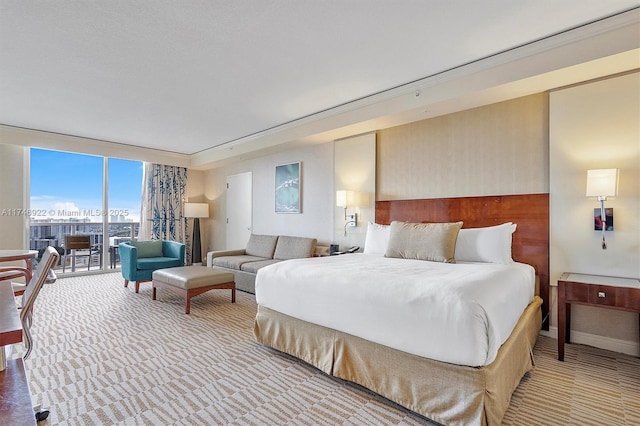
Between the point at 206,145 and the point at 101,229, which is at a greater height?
the point at 206,145

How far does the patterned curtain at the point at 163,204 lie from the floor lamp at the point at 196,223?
16cm

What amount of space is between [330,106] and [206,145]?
341 centimetres

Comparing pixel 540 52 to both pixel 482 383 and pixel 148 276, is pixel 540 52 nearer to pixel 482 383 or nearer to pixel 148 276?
pixel 482 383

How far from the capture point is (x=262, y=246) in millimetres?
5723

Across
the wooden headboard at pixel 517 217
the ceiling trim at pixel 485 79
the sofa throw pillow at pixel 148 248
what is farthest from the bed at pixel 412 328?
the sofa throw pillow at pixel 148 248

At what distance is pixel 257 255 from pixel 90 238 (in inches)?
135

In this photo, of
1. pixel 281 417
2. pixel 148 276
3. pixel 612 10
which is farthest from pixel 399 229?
pixel 148 276

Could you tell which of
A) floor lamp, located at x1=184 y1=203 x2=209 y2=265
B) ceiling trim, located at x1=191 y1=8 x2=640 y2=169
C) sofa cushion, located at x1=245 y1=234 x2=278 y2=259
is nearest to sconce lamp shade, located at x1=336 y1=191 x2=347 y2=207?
ceiling trim, located at x1=191 y1=8 x2=640 y2=169

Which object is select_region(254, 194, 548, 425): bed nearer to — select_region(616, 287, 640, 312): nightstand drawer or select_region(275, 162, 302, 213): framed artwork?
select_region(616, 287, 640, 312): nightstand drawer

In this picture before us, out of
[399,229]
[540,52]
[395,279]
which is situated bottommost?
[395,279]

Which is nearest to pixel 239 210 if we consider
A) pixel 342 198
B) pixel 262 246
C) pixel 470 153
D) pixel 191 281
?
pixel 262 246

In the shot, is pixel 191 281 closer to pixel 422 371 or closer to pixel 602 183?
pixel 422 371

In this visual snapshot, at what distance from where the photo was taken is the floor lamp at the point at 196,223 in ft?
23.9

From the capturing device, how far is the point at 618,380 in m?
2.33
